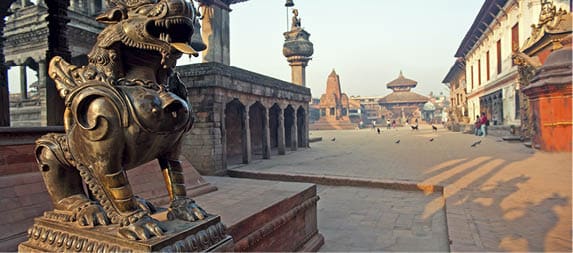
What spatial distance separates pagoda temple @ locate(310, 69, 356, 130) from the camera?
43.8 metres

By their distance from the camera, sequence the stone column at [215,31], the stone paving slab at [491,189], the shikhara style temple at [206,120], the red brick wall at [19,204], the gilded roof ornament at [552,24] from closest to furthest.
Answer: the red brick wall at [19,204], the shikhara style temple at [206,120], the stone paving slab at [491,189], the gilded roof ornament at [552,24], the stone column at [215,31]

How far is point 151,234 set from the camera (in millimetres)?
1524

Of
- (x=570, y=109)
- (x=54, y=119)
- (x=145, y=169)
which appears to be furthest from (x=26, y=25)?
(x=570, y=109)

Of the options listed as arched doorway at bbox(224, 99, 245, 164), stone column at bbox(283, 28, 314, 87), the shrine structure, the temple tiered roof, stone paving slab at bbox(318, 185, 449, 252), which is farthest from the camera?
the temple tiered roof

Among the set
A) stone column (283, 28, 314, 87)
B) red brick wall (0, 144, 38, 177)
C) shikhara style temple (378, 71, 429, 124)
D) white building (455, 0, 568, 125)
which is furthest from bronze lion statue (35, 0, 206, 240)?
shikhara style temple (378, 71, 429, 124)

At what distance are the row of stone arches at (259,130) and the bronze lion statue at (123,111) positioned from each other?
9.62m

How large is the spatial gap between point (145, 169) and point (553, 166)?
9065 millimetres

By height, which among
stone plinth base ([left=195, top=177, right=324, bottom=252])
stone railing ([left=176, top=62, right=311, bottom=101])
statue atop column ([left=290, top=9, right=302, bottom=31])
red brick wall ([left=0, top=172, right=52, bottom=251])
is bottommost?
stone plinth base ([left=195, top=177, right=324, bottom=252])

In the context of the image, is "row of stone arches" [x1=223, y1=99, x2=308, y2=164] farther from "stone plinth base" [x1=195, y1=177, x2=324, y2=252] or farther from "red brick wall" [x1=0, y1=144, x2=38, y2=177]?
"red brick wall" [x1=0, y1=144, x2=38, y2=177]

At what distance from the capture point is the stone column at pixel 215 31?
16516 mm

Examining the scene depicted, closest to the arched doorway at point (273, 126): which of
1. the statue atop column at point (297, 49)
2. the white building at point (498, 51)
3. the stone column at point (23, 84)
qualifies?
the statue atop column at point (297, 49)

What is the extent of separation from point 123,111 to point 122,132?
0.36ft

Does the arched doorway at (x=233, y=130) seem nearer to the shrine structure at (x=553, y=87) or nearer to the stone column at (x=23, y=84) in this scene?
the stone column at (x=23, y=84)

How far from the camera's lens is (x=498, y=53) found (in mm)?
23625
